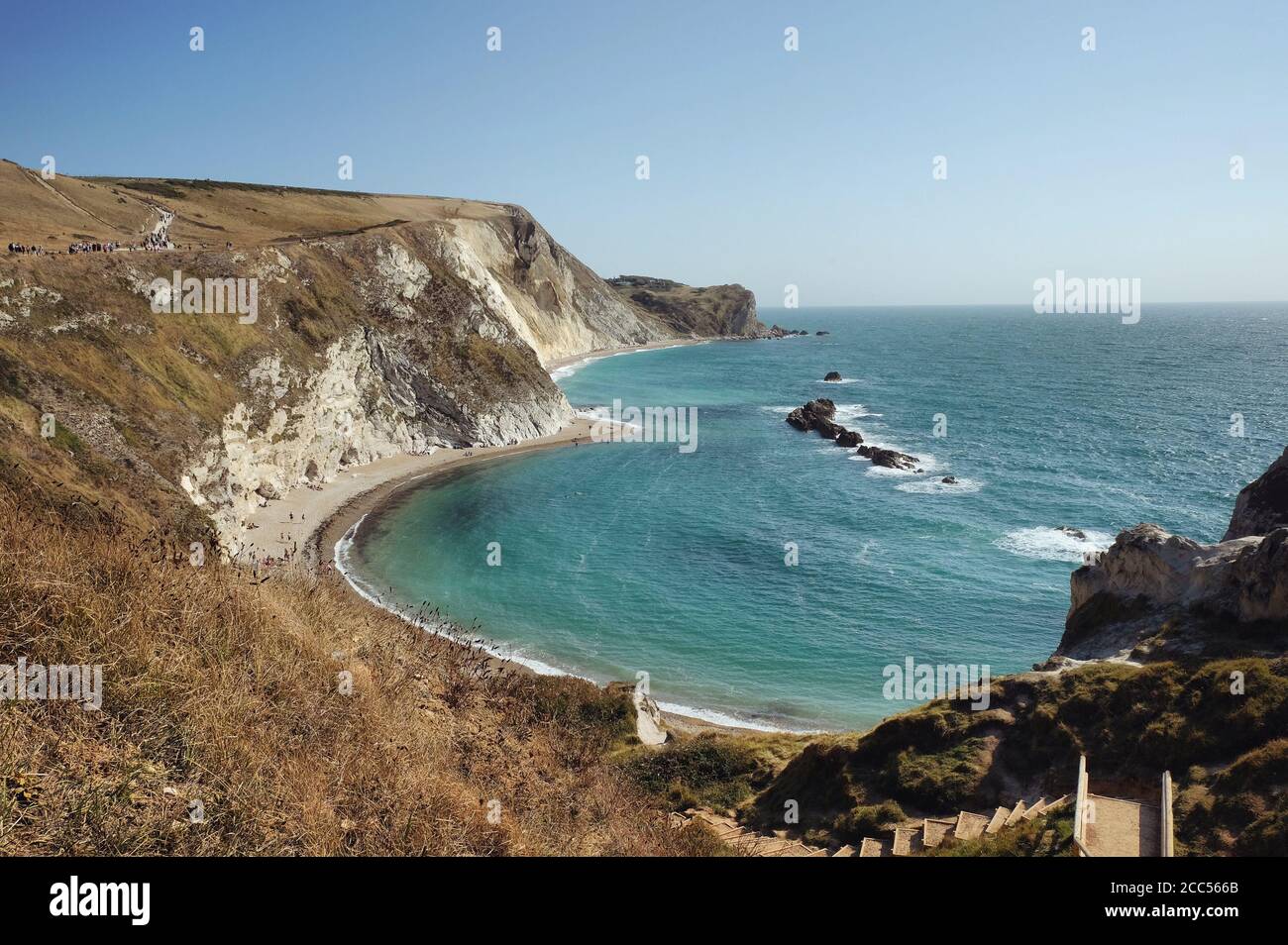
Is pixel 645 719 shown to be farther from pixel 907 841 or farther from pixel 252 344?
pixel 252 344

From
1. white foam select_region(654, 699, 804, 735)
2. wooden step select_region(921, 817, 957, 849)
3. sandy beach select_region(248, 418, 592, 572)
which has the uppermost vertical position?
sandy beach select_region(248, 418, 592, 572)

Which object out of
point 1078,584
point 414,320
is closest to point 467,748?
point 1078,584

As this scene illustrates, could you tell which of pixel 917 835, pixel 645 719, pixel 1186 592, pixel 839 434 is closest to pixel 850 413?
pixel 839 434

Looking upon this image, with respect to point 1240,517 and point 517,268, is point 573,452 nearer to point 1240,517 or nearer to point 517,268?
point 1240,517

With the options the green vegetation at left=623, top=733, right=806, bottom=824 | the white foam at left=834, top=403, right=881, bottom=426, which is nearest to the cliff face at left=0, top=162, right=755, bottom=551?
the green vegetation at left=623, top=733, right=806, bottom=824

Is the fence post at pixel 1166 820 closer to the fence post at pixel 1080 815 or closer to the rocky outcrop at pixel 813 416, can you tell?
the fence post at pixel 1080 815

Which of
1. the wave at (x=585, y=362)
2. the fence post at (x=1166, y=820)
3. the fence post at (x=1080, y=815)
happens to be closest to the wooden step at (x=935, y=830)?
the fence post at (x=1080, y=815)

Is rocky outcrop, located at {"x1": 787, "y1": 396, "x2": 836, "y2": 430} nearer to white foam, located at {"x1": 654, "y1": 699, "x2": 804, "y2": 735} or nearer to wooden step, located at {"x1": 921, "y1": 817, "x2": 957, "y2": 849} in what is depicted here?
white foam, located at {"x1": 654, "y1": 699, "x2": 804, "y2": 735}
